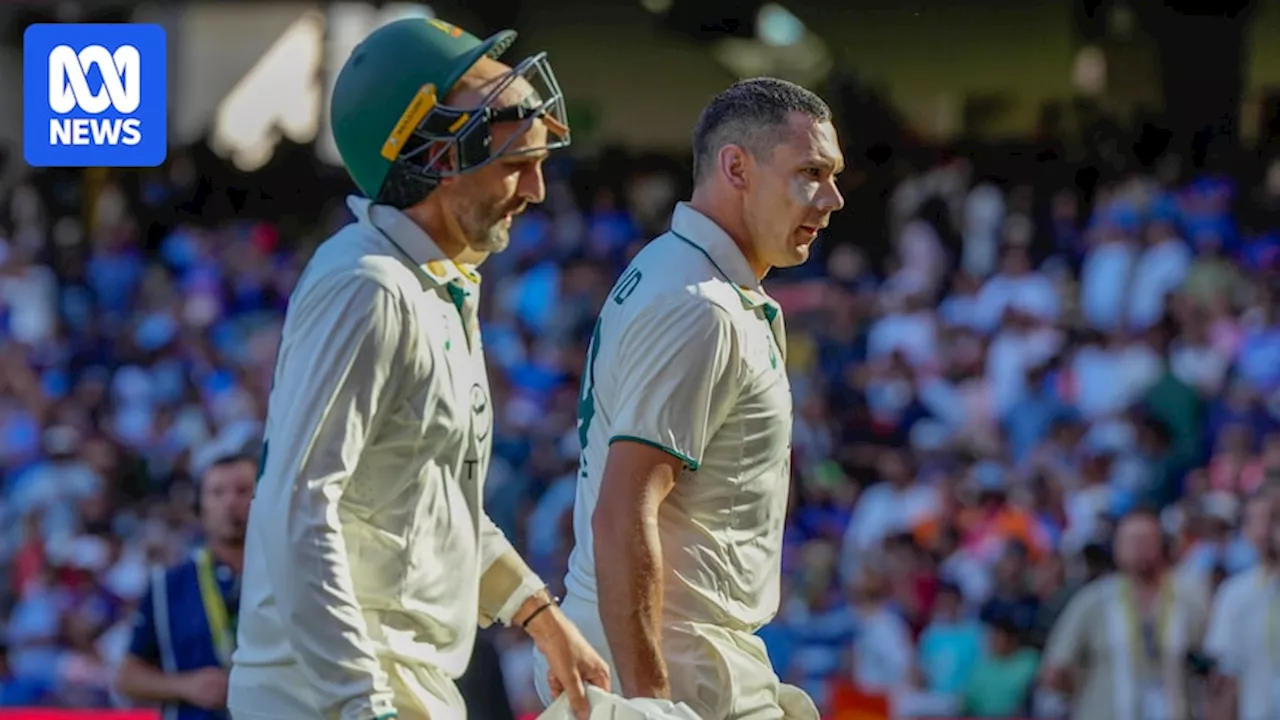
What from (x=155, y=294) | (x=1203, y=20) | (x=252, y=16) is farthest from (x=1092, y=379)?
(x=252, y=16)

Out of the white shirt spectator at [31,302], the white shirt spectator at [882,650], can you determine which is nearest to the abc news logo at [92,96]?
the white shirt spectator at [882,650]

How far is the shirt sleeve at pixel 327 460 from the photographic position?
11.9 feet

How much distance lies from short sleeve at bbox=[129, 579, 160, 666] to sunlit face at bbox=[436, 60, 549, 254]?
2.64 m

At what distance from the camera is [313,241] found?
69.4 feet

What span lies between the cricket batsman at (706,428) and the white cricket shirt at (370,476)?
Result: 0.29 m

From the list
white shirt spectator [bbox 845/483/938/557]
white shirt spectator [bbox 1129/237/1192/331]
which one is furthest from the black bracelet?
white shirt spectator [bbox 1129/237/1192/331]

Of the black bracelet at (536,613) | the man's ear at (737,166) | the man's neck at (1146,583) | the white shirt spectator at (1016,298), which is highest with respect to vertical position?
the man's ear at (737,166)

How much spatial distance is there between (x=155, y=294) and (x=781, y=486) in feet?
51.2

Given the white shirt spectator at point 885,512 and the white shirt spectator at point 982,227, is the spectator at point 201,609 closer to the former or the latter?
the white shirt spectator at point 885,512

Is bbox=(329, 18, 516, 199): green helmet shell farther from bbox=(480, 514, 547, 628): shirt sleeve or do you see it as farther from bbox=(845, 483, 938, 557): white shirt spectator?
bbox=(845, 483, 938, 557): white shirt spectator

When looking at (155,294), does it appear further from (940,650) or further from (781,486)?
(781,486)

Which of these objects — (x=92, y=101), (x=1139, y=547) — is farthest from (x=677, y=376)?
(x=1139, y=547)

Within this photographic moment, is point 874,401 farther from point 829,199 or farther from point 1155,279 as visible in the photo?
point 829,199

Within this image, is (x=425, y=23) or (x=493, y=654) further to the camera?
(x=493, y=654)
